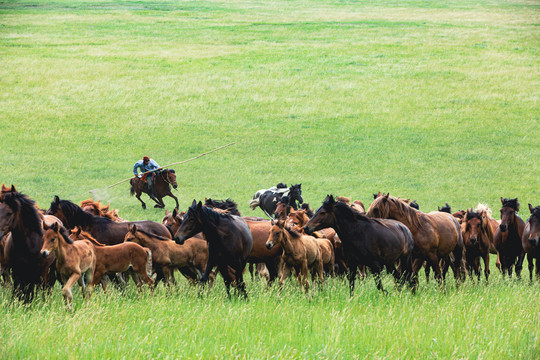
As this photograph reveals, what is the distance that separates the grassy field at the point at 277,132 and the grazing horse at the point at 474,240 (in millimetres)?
880

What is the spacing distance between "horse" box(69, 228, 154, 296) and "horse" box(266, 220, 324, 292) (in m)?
1.88

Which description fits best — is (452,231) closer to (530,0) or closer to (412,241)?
(412,241)

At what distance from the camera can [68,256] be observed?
9.27 m

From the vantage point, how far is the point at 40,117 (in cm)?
3734

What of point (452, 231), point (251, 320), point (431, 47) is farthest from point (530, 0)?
point (251, 320)

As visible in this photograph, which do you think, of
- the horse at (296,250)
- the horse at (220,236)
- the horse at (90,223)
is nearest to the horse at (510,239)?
the horse at (296,250)

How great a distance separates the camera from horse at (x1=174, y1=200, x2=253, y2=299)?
10.6 m

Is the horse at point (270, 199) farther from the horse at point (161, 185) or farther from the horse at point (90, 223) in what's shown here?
the horse at point (90, 223)

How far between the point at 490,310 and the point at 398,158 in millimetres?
22894

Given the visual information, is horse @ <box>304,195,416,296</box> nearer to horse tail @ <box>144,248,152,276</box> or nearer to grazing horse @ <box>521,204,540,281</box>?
horse tail @ <box>144,248,152,276</box>

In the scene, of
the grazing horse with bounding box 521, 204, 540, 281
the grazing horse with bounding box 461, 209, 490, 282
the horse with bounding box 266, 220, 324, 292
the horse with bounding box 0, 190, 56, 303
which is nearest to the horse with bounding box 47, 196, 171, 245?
the horse with bounding box 0, 190, 56, 303

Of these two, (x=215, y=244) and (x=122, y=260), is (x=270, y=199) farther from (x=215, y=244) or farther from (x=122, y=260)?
(x=122, y=260)

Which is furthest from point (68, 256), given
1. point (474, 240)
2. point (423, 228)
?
point (474, 240)

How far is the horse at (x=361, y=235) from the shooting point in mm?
10828
